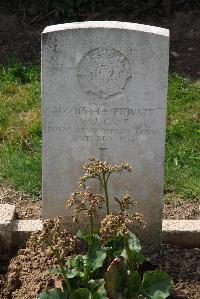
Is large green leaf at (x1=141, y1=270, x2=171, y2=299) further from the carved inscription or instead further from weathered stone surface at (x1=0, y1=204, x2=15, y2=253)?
weathered stone surface at (x1=0, y1=204, x2=15, y2=253)

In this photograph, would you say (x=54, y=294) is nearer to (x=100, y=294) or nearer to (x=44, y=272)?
(x=100, y=294)

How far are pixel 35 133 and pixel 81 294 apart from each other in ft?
7.44

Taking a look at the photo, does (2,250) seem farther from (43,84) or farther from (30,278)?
(43,84)

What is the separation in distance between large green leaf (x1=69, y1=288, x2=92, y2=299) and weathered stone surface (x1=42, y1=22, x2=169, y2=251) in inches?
30.7

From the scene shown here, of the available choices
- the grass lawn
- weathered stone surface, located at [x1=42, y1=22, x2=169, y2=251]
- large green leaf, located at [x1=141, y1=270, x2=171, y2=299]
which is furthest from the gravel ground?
the grass lawn

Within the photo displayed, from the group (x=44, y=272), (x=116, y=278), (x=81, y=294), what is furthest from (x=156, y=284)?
(x=44, y=272)

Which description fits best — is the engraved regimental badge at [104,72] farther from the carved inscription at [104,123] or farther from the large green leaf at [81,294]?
the large green leaf at [81,294]

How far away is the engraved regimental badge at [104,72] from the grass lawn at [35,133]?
119 centimetres

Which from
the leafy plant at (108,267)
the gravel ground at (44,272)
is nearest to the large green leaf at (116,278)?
the leafy plant at (108,267)

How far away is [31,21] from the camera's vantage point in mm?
7480

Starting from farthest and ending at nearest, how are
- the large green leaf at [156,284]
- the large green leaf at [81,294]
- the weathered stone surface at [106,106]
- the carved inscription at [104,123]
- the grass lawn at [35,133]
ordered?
the grass lawn at [35,133]
the carved inscription at [104,123]
the weathered stone surface at [106,106]
the large green leaf at [156,284]
the large green leaf at [81,294]

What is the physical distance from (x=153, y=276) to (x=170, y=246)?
71cm

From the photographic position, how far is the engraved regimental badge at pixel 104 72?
344 centimetres

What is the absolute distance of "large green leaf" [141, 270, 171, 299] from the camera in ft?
10.3
